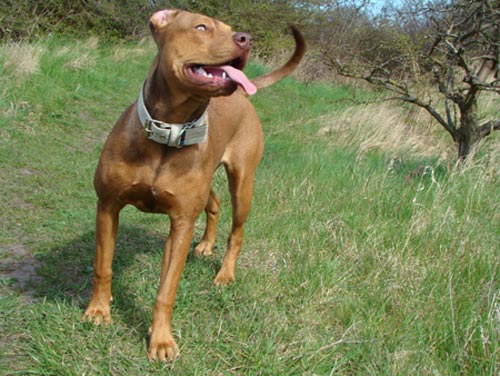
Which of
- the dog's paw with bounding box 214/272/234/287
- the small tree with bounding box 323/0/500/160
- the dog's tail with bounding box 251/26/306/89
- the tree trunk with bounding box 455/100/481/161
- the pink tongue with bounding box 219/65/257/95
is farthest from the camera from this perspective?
the tree trunk with bounding box 455/100/481/161

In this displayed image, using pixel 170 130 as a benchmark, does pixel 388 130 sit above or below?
below

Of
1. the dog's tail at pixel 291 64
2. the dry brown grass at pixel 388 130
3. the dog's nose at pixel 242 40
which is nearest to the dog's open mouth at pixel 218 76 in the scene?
the dog's nose at pixel 242 40

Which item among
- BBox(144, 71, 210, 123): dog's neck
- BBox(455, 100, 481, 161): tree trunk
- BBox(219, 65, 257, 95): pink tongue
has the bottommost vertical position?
BBox(455, 100, 481, 161): tree trunk

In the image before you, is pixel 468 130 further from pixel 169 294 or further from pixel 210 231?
pixel 169 294

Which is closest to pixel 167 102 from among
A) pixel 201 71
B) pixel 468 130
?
pixel 201 71

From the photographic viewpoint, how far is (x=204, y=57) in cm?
242

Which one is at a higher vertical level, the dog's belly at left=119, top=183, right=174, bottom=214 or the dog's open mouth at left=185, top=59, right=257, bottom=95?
the dog's open mouth at left=185, top=59, right=257, bottom=95

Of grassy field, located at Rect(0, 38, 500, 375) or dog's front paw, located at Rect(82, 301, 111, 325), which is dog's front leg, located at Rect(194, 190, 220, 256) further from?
dog's front paw, located at Rect(82, 301, 111, 325)

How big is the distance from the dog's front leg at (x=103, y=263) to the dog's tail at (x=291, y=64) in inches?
65.1

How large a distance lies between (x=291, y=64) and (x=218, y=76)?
154 centimetres

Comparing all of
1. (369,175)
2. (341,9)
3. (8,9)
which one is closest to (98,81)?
(8,9)

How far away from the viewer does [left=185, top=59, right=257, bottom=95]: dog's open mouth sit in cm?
239

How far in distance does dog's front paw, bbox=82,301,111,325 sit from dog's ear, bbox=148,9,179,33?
147 cm

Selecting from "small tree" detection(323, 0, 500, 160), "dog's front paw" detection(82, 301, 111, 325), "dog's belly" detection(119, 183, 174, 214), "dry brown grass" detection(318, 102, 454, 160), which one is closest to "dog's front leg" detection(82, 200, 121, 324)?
"dog's front paw" detection(82, 301, 111, 325)
